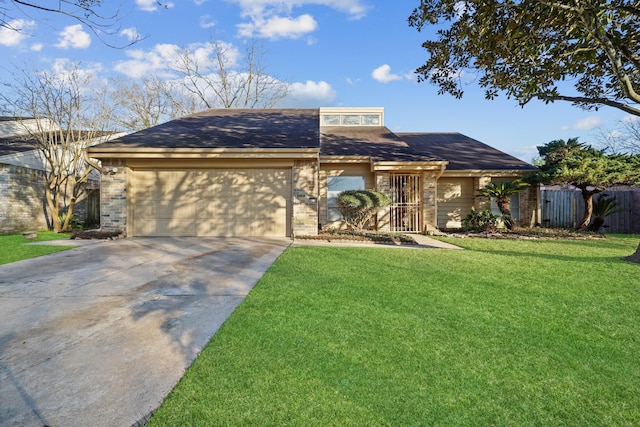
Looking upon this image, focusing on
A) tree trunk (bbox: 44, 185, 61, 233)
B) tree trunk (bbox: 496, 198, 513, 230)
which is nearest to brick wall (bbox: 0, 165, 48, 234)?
tree trunk (bbox: 44, 185, 61, 233)

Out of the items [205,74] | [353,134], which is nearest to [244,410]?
[353,134]

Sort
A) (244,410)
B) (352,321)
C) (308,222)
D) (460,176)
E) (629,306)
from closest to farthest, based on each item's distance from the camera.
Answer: (244,410), (352,321), (629,306), (308,222), (460,176)

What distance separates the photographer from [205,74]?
2294cm

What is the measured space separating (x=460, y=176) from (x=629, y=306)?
9403 mm

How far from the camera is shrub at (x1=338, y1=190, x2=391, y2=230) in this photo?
9.83 metres

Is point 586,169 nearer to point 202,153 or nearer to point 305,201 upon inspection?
point 305,201

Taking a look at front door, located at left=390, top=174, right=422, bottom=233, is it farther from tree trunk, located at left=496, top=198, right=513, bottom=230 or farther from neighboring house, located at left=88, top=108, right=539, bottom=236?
tree trunk, located at left=496, top=198, right=513, bottom=230

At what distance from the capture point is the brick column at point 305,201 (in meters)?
9.16

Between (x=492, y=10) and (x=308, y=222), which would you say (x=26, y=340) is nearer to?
(x=308, y=222)

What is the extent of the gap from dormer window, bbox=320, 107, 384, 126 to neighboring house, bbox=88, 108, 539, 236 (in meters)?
4.34

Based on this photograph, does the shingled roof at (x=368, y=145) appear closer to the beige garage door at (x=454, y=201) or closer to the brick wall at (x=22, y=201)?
the beige garage door at (x=454, y=201)

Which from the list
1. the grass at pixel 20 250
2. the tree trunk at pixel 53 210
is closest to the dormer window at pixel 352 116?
the tree trunk at pixel 53 210

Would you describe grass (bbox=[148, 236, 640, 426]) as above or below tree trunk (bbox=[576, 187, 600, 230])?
below

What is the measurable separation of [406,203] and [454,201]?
2889mm
